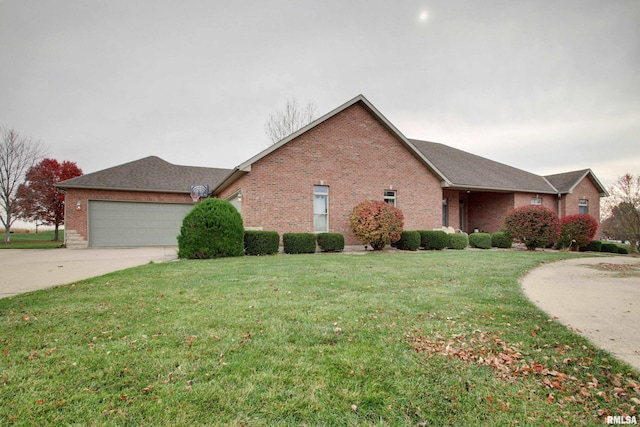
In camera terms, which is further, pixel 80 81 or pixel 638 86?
pixel 80 81

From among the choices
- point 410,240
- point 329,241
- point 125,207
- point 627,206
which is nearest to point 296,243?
point 329,241

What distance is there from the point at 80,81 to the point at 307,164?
1065 cm

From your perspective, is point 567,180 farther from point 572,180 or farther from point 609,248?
point 609,248

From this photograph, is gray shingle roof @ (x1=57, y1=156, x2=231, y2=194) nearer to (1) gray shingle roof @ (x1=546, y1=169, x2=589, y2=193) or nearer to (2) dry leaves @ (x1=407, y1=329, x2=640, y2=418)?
(2) dry leaves @ (x1=407, y1=329, x2=640, y2=418)

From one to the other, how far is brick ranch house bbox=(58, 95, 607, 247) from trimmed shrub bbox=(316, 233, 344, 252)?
1005 millimetres

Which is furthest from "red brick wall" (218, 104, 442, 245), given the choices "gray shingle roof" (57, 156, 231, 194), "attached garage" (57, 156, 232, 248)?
"gray shingle roof" (57, 156, 231, 194)

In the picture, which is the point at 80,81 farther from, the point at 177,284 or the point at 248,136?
the point at 177,284

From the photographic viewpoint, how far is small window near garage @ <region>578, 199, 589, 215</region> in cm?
2096

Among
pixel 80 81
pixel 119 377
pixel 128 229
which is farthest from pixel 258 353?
pixel 128 229

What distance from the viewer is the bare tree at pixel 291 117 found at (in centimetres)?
2608

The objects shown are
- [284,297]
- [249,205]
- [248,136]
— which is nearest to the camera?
[284,297]

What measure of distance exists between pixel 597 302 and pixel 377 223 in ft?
26.6

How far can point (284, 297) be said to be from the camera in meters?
4.65

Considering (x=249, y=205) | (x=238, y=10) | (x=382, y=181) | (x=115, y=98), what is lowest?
(x=249, y=205)
